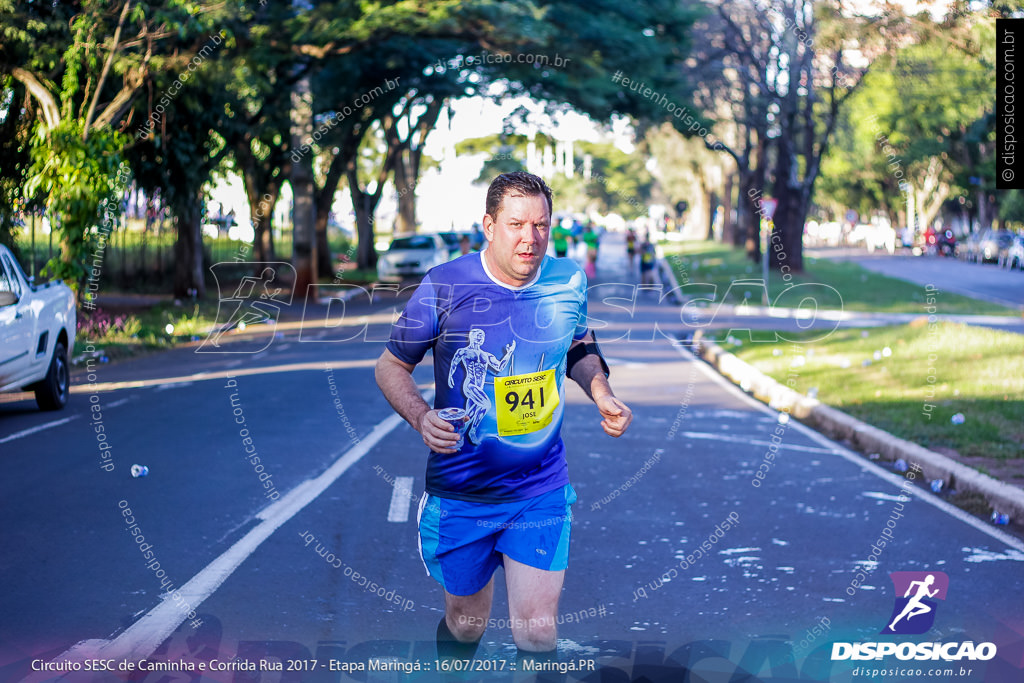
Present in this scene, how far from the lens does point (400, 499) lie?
8.58 meters

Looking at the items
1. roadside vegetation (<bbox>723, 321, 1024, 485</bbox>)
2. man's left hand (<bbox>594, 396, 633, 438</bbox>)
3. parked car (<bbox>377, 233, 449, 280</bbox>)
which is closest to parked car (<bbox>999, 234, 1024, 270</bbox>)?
parked car (<bbox>377, 233, 449, 280</bbox>)

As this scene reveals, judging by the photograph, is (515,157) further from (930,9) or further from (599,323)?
(599,323)

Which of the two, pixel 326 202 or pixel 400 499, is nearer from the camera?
pixel 400 499

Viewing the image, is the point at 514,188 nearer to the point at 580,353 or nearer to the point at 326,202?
the point at 580,353

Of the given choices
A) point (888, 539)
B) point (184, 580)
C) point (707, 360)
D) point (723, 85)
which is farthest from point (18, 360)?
point (723, 85)

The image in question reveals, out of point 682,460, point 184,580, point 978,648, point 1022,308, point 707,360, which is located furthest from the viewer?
point 1022,308

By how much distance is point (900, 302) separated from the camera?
30406mm

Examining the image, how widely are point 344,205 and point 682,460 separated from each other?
76.2m

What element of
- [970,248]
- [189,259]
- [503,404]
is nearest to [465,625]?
[503,404]

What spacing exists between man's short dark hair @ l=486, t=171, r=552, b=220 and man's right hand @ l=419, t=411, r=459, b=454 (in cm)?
76

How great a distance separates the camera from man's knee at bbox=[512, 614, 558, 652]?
13.7ft

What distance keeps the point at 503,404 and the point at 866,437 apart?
7.92 metres

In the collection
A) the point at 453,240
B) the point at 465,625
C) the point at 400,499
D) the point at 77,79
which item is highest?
the point at 77,79

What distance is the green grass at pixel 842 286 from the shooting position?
1133 inches
